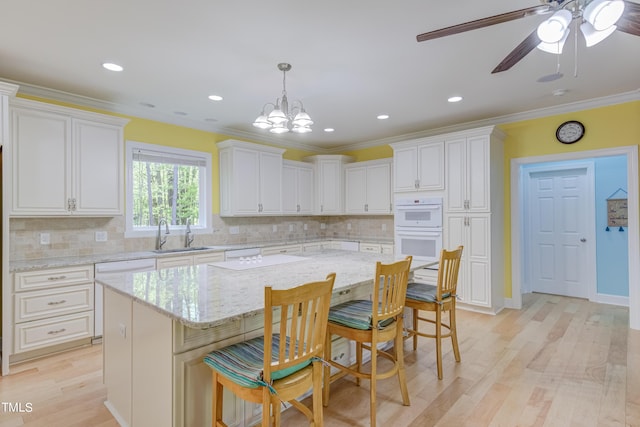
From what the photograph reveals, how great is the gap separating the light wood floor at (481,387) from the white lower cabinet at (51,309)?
148 millimetres

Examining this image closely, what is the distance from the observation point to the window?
13.5ft

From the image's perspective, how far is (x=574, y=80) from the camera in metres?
3.29

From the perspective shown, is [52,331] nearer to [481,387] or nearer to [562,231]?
[481,387]

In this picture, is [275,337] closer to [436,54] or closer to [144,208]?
[436,54]

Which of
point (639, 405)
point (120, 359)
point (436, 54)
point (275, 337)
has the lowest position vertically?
point (639, 405)

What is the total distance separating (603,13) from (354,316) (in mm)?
1995

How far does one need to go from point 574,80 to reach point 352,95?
2224 millimetres

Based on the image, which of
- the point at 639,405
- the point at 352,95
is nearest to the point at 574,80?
the point at 352,95

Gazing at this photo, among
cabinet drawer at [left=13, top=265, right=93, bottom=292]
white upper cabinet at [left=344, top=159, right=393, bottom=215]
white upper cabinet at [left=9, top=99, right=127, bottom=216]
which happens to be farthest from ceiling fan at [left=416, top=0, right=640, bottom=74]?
white upper cabinet at [left=344, top=159, right=393, bottom=215]

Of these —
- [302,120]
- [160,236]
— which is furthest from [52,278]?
[302,120]

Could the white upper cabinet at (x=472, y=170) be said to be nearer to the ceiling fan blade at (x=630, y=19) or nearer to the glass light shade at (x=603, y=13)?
the ceiling fan blade at (x=630, y=19)

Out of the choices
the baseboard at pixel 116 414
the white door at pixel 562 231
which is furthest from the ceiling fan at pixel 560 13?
the white door at pixel 562 231

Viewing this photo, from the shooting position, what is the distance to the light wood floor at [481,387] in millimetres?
2129

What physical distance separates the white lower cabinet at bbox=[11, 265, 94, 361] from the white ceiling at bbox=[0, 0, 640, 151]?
190cm
